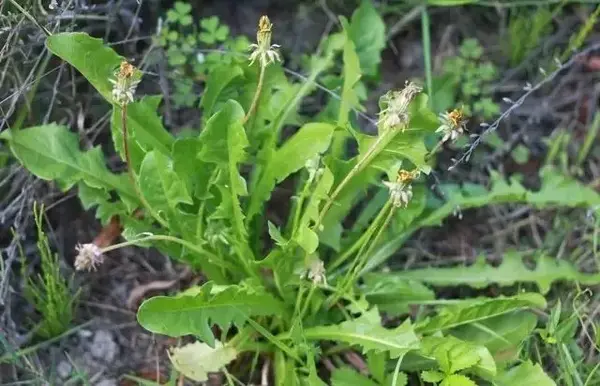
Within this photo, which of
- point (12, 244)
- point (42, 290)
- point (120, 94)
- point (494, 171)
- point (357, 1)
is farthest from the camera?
point (357, 1)

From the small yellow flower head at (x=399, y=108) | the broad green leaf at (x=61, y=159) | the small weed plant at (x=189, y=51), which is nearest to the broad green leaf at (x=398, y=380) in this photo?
the small yellow flower head at (x=399, y=108)

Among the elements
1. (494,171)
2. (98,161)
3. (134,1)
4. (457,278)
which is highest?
(134,1)

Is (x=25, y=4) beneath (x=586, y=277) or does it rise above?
above

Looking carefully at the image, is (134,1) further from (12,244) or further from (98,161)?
(12,244)

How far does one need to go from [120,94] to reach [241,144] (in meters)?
0.25

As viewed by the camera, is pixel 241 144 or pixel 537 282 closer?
pixel 241 144

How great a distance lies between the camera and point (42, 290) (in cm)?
170

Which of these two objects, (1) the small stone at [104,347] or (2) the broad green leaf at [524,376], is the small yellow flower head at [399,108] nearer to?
(2) the broad green leaf at [524,376]

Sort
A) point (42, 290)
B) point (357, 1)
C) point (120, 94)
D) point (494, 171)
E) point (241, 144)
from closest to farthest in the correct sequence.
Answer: point (120, 94) → point (241, 144) → point (42, 290) → point (494, 171) → point (357, 1)

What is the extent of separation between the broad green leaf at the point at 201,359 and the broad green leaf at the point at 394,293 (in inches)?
11.2

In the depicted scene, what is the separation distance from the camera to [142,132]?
5.24ft

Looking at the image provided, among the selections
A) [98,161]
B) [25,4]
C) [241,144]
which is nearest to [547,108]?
[241,144]

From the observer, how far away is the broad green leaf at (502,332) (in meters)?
1.63

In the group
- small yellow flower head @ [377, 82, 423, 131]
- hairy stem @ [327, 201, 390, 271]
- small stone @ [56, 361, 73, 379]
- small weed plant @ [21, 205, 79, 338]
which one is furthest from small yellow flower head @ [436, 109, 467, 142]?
small stone @ [56, 361, 73, 379]
